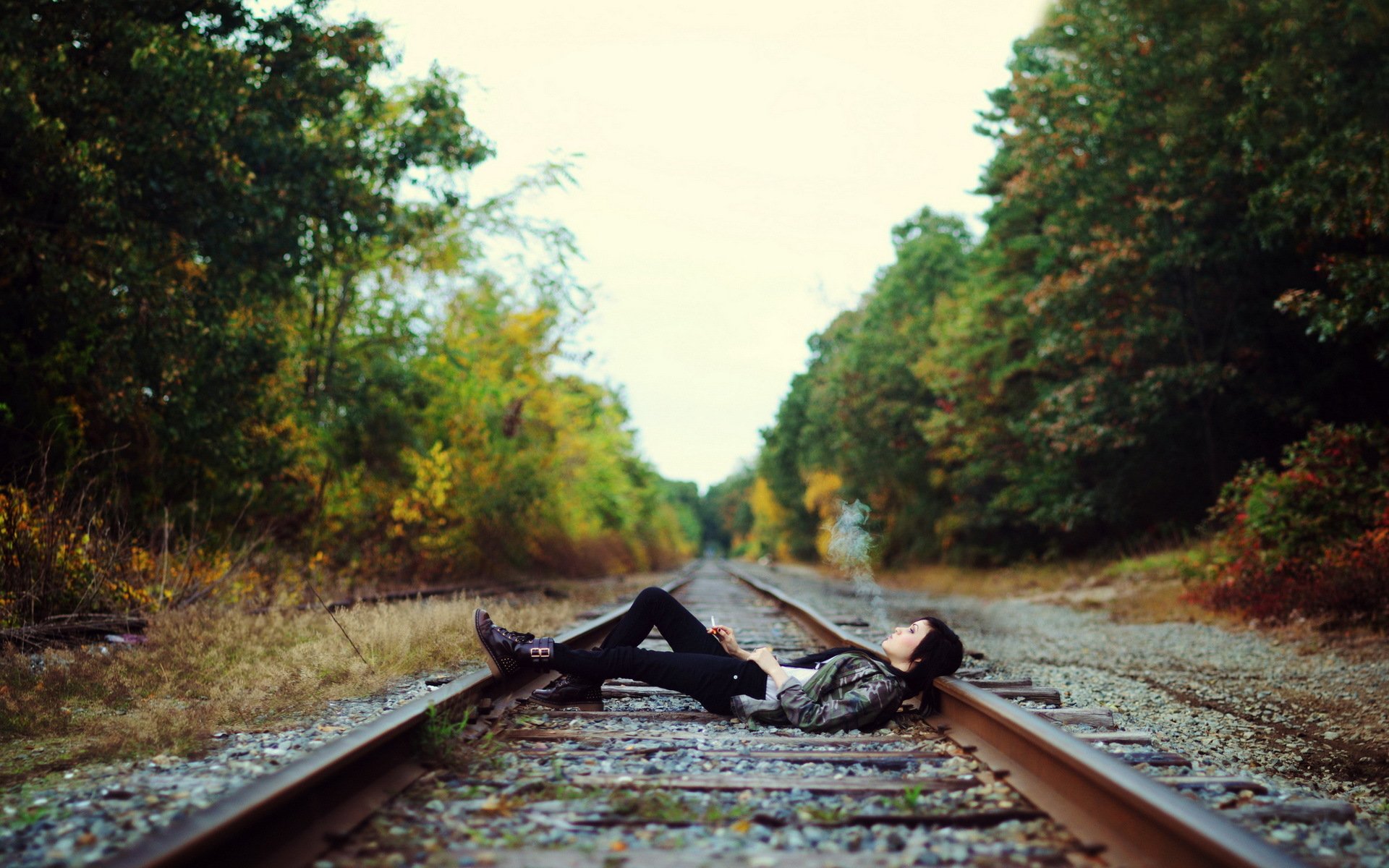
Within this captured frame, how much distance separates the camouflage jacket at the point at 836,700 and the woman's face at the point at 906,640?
0.15 metres

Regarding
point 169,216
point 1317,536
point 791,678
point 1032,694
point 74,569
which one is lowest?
point 1032,694

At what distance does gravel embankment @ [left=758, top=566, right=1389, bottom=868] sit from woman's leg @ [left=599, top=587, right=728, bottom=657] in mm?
2141

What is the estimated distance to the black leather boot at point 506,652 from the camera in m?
4.45

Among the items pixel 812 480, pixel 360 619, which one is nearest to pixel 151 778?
pixel 360 619

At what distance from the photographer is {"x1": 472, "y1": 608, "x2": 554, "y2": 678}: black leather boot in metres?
4.45

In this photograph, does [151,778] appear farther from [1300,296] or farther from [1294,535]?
[1300,296]

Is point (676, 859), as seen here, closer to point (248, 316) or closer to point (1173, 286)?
point (248, 316)

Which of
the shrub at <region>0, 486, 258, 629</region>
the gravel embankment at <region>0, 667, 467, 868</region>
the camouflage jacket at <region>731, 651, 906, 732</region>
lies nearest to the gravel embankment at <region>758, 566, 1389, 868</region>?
the camouflage jacket at <region>731, 651, 906, 732</region>

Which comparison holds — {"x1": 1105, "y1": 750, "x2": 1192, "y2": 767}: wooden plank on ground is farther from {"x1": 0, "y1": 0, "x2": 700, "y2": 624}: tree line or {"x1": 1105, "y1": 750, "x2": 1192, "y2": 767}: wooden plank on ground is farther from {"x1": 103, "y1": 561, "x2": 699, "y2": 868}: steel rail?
{"x1": 0, "y1": 0, "x2": 700, "y2": 624}: tree line

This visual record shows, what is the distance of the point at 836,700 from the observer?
4.13 m

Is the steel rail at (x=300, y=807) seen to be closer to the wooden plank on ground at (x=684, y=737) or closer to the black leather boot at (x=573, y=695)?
the wooden plank on ground at (x=684, y=737)

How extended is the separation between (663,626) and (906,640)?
1354mm

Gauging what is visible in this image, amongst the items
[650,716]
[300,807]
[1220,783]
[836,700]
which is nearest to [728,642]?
[650,716]

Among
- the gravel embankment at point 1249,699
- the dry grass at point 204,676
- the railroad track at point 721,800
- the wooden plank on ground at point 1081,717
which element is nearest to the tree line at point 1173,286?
the gravel embankment at point 1249,699
